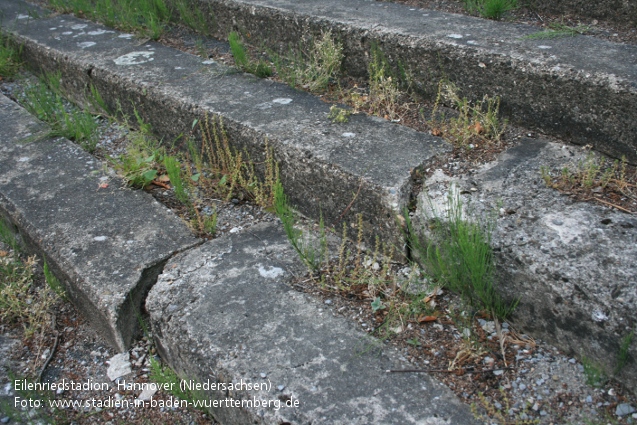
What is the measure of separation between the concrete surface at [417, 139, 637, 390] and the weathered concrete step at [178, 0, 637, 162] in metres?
0.36

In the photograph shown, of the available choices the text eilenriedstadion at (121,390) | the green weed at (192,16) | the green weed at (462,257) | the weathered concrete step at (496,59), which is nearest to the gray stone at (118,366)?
the text eilenriedstadion at (121,390)

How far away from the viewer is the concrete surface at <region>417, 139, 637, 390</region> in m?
1.56

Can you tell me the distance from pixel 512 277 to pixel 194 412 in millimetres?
1091

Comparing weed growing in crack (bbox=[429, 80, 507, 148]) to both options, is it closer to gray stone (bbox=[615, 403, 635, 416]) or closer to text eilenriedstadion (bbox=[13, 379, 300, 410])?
gray stone (bbox=[615, 403, 635, 416])

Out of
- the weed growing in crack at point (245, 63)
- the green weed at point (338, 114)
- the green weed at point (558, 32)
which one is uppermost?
the green weed at point (558, 32)

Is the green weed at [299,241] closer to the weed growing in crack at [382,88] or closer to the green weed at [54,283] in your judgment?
the weed growing in crack at [382,88]

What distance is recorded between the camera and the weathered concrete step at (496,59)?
2.14 m

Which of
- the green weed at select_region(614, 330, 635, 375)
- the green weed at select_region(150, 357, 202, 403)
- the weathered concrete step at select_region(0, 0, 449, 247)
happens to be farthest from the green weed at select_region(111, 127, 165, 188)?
the green weed at select_region(614, 330, 635, 375)

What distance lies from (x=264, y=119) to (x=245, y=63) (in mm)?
690

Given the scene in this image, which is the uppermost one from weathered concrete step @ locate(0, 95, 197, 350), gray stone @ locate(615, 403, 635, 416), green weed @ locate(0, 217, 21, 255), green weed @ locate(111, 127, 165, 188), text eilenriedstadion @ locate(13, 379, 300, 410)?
green weed @ locate(111, 127, 165, 188)

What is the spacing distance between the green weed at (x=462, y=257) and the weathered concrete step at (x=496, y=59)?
65cm

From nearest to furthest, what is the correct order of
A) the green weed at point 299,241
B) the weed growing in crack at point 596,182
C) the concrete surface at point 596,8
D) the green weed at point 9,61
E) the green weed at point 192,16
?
1. the weed growing in crack at point 596,182
2. the green weed at point 299,241
3. the concrete surface at point 596,8
4. the green weed at point 192,16
5. the green weed at point 9,61

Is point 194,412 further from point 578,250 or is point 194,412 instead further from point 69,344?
point 578,250

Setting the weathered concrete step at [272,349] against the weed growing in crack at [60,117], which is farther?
the weed growing in crack at [60,117]
